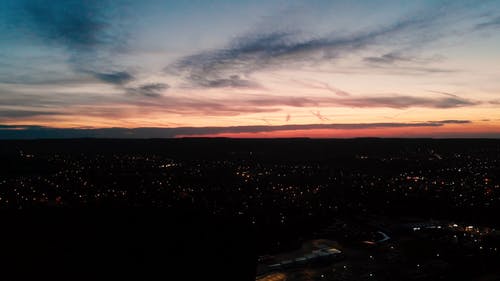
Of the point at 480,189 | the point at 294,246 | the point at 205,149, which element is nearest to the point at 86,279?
the point at 294,246

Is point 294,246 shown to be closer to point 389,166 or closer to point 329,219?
point 329,219

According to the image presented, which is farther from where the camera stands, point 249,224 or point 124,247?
point 249,224

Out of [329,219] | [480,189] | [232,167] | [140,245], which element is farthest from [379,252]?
[232,167]

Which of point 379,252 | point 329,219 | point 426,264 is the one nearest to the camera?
point 426,264

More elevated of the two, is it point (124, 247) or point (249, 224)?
point (249, 224)

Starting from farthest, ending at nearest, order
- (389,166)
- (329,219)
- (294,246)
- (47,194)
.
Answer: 1. (389,166)
2. (47,194)
3. (329,219)
4. (294,246)

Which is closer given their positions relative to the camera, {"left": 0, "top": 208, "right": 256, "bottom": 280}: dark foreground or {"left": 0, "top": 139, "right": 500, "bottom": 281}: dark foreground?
{"left": 0, "top": 208, "right": 256, "bottom": 280}: dark foreground

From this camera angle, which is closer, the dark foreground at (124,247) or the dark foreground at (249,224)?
the dark foreground at (124,247)

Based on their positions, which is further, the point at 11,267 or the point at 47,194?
the point at 47,194
